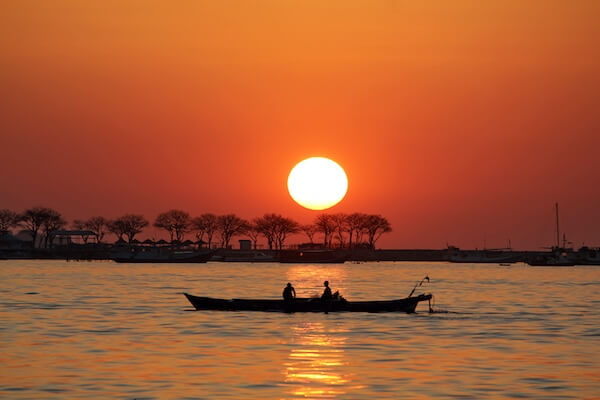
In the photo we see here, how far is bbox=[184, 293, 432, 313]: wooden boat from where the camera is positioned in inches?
2539

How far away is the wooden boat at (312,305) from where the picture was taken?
64.5 meters

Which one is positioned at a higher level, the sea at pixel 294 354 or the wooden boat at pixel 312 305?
the wooden boat at pixel 312 305

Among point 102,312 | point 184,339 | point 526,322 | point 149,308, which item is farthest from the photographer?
point 149,308

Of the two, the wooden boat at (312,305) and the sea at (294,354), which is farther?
the wooden boat at (312,305)

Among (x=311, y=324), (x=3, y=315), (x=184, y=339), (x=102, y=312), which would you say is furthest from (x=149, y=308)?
(x=184, y=339)

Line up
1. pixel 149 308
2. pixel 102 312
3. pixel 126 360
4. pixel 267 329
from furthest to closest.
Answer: pixel 149 308 → pixel 102 312 → pixel 267 329 → pixel 126 360

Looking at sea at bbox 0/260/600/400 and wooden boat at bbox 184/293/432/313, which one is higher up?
wooden boat at bbox 184/293/432/313

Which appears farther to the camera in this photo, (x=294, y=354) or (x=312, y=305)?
(x=312, y=305)

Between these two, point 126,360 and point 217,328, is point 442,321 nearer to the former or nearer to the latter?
point 217,328

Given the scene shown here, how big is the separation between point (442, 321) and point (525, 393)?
3276 centimetres

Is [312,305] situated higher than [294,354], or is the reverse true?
[312,305]

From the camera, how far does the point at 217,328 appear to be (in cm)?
5700

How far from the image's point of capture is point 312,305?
6462 centimetres

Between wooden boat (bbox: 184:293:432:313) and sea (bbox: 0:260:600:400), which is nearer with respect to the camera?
sea (bbox: 0:260:600:400)
